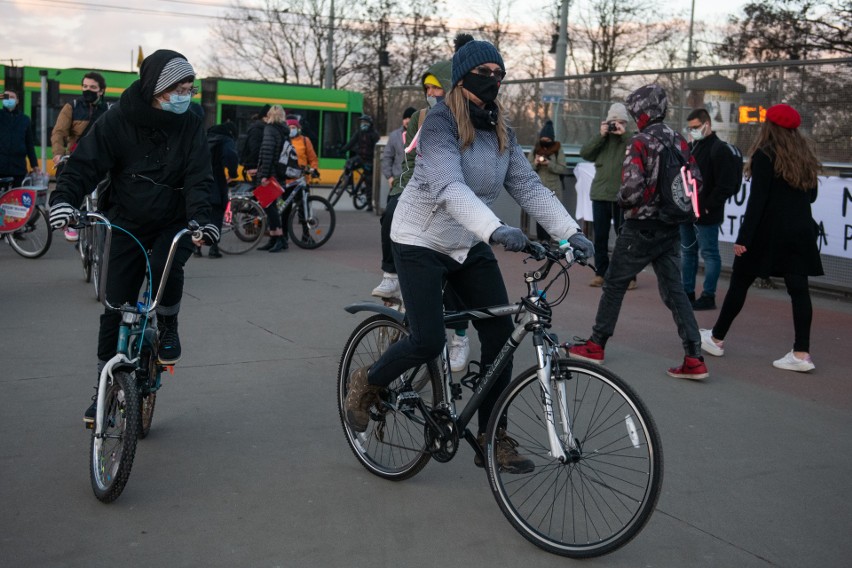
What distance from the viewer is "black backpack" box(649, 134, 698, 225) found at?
6.72 metres

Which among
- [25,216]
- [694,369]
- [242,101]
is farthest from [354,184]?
[694,369]

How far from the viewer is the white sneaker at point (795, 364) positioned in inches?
278

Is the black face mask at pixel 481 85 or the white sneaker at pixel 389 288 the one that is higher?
the black face mask at pixel 481 85

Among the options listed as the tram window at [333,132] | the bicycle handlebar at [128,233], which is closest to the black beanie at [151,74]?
the bicycle handlebar at [128,233]

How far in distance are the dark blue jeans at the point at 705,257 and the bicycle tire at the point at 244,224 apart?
5.64 m

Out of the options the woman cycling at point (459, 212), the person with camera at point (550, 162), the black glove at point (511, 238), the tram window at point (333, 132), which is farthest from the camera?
the tram window at point (333, 132)

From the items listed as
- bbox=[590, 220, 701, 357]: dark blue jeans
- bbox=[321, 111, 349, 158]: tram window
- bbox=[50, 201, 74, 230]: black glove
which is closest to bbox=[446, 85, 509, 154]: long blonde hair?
bbox=[50, 201, 74, 230]: black glove

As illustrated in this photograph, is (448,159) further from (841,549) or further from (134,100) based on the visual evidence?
(841,549)

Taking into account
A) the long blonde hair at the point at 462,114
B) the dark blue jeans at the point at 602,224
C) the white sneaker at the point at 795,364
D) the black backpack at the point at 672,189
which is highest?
the long blonde hair at the point at 462,114

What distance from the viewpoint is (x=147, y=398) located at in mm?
5031

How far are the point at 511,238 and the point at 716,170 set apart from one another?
19.8 feet

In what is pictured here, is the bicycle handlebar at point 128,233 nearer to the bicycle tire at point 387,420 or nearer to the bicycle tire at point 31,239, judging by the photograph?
the bicycle tire at point 387,420

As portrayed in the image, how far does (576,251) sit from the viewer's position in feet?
12.2

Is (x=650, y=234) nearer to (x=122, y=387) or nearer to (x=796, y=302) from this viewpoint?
(x=796, y=302)
